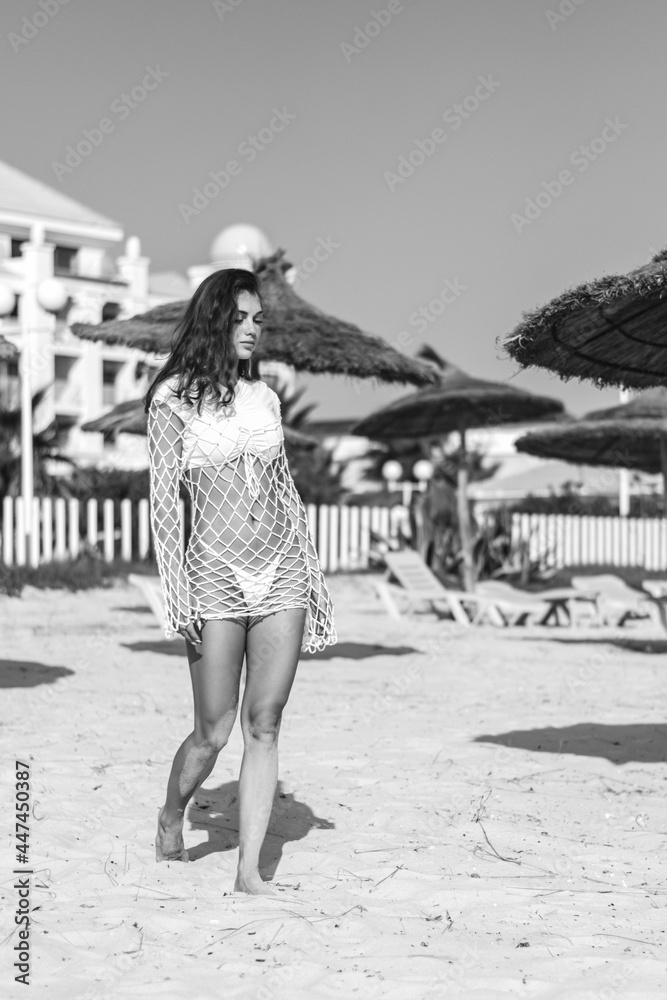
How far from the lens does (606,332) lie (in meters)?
5.20

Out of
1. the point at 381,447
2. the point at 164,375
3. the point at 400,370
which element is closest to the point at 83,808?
the point at 164,375

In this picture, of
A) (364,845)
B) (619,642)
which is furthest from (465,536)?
(364,845)

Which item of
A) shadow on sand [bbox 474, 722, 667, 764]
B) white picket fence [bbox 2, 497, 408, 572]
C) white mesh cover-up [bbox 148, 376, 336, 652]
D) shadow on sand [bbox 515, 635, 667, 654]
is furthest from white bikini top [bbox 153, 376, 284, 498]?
white picket fence [bbox 2, 497, 408, 572]

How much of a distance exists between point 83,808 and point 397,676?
4700 millimetres

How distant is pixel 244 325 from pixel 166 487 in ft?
1.65

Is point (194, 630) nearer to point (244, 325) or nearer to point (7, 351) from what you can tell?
point (244, 325)

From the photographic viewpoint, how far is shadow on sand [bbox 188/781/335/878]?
4145 mm

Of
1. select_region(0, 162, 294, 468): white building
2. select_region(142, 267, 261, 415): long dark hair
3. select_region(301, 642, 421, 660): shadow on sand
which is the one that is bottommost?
select_region(301, 642, 421, 660): shadow on sand

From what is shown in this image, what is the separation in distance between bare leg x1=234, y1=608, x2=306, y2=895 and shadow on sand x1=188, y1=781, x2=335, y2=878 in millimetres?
464

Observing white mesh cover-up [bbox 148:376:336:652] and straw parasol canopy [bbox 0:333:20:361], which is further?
straw parasol canopy [bbox 0:333:20:361]

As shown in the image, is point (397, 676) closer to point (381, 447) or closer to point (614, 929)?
point (614, 929)

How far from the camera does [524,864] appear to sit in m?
4.09

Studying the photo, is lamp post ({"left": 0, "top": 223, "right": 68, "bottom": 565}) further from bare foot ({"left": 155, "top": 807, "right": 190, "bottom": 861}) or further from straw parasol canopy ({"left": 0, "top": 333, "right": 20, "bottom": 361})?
bare foot ({"left": 155, "top": 807, "right": 190, "bottom": 861})

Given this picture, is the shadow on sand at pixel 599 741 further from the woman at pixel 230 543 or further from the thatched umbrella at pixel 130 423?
the thatched umbrella at pixel 130 423
